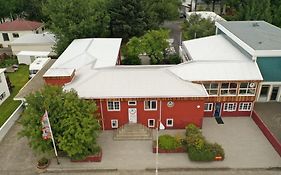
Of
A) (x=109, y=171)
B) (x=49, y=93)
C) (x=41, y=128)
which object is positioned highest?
(x=49, y=93)

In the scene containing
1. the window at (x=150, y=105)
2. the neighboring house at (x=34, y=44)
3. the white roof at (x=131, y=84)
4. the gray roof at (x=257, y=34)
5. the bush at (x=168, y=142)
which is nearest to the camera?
the bush at (x=168, y=142)

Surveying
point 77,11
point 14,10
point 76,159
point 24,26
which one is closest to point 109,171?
Result: point 76,159

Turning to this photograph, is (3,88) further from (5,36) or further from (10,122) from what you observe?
(5,36)

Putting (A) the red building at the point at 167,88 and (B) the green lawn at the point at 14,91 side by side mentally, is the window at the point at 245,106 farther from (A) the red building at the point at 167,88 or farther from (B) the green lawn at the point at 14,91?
(B) the green lawn at the point at 14,91

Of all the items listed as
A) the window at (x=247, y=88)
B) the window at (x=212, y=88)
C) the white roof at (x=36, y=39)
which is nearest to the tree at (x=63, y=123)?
the window at (x=212, y=88)

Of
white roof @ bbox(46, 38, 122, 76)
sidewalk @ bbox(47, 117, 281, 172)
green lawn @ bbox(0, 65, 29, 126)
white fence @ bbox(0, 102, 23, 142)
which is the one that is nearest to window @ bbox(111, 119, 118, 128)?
sidewalk @ bbox(47, 117, 281, 172)

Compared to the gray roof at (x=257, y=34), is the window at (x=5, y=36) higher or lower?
lower

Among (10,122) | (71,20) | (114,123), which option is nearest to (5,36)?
(71,20)

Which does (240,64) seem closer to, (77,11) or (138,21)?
(138,21)

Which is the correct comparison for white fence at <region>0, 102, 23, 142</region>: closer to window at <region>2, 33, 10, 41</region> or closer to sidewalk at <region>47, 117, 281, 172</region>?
sidewalk at <region>47, 117, 281, 172</region>
